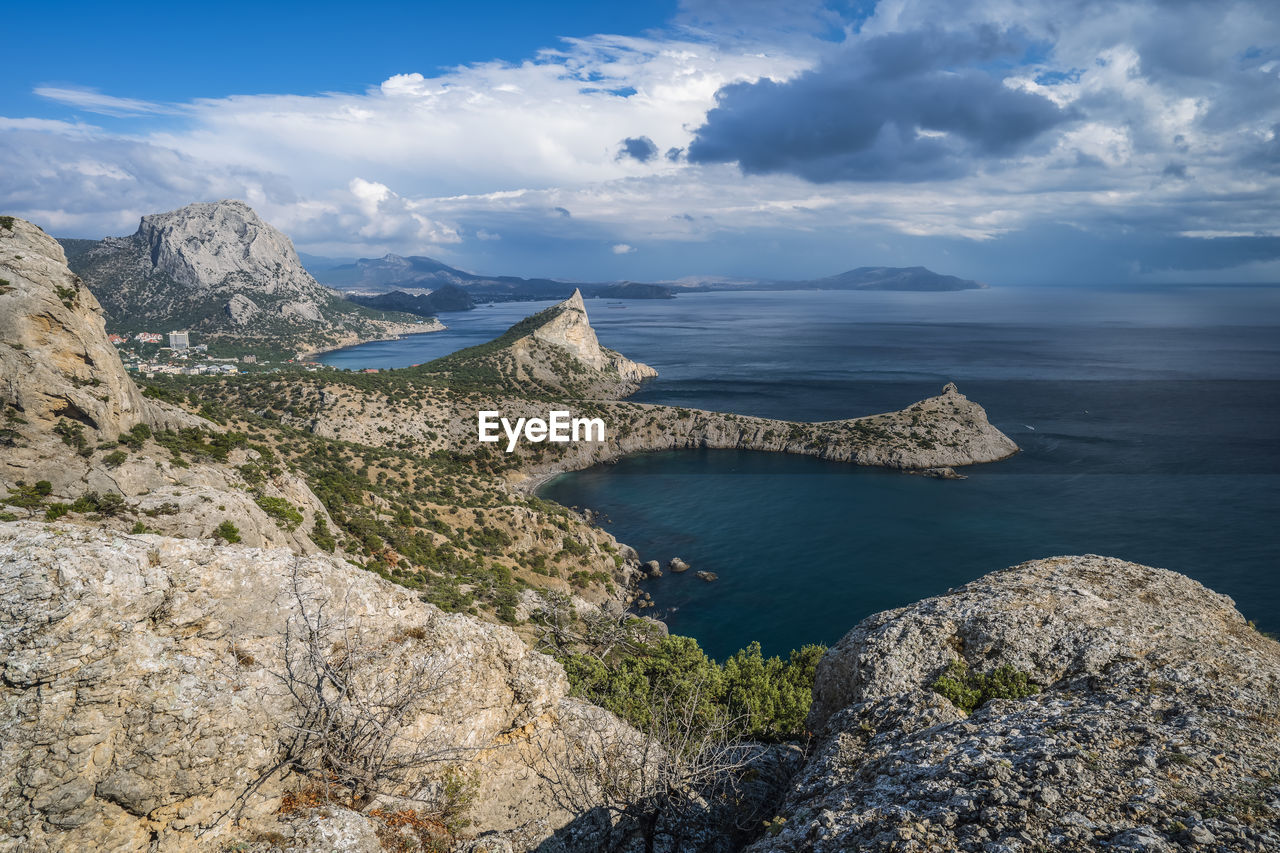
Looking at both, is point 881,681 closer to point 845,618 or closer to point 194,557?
point 194,557

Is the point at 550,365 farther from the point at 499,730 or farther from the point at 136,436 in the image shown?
the point at 499,730

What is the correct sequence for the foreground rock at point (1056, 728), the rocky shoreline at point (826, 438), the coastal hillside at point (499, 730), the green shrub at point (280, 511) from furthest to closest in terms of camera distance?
the rocky shoreline at point (826, 438) < the green shrub at point (280, 511) < the coastal hillside at point (499, 730) < the foreground rock at point (1056, 728)

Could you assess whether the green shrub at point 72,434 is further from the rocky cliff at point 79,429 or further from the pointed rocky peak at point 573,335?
the pointed rocky peak at point 573,335

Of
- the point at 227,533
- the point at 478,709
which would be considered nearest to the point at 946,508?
the point at 478,709

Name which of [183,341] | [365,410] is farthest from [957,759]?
[183,341]

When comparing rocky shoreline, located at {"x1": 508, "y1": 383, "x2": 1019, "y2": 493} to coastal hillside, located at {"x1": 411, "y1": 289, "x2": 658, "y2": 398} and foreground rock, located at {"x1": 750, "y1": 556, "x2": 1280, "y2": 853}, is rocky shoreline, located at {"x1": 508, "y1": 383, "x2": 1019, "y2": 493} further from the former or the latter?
foreground rock, located at {"x1": 750, "y1": 556, "x2": 1280, "y2": 853}

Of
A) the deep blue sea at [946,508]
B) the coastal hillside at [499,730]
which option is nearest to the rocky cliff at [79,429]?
the coastal hillside at [499,730]

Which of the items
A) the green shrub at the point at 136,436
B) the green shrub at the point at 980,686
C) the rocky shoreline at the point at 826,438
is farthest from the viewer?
the rocky shoreline at the point at 826,438
